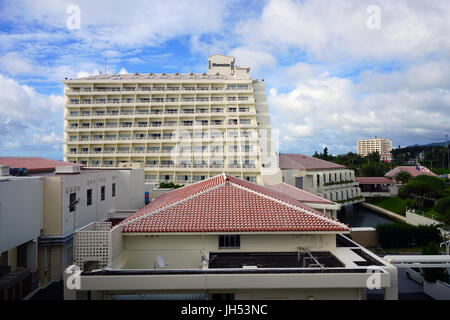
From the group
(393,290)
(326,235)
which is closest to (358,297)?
(393,290)

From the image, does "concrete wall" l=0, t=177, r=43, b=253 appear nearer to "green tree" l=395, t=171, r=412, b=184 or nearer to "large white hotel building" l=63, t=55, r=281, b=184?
"large white hotel building" l=63, t=55, r=281, b=184

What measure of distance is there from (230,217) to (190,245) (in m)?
2.20

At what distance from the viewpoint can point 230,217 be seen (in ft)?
41.3

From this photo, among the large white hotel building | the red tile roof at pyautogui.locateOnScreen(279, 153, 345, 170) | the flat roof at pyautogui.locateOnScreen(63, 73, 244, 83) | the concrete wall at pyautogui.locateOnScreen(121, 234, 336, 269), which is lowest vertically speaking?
the concrete wall at pyautogui.locateOnScreen(121, 234, 336, 269)

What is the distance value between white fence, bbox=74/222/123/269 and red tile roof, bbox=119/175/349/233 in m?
1.14

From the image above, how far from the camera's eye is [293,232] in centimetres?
1199

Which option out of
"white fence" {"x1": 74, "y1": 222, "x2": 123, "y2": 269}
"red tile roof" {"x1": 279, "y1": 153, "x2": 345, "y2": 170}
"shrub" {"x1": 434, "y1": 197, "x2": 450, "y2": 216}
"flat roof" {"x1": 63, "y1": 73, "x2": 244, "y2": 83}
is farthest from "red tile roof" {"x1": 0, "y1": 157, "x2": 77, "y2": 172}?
"flat roof" {"x1": 63, "y1": 73, "x2": 244, "y2": 83}

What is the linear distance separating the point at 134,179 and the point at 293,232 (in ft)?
57.5

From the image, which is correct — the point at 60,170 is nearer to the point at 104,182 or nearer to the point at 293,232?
the point at 104,182

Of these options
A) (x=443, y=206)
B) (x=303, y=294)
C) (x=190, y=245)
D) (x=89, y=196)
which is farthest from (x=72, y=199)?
(x=443, y=206)

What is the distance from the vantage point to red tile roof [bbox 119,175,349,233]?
12.0m

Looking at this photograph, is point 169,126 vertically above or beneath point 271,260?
above

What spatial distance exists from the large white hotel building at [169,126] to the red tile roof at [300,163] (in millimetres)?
2710

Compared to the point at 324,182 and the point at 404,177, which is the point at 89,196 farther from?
the point at 404,177
